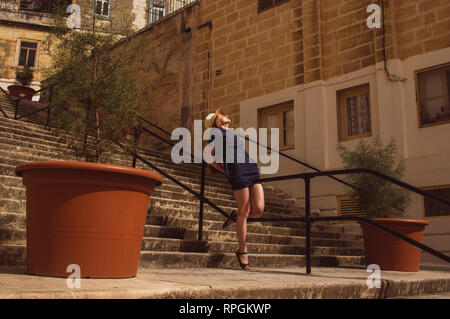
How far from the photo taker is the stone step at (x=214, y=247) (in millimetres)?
4402

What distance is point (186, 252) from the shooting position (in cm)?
458

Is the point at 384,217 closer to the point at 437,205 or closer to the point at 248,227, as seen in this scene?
the point at 248,227

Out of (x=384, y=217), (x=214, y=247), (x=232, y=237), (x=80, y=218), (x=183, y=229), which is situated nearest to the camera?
(x=80, y=218)

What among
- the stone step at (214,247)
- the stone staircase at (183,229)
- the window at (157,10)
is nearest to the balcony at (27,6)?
the window at (157,10)

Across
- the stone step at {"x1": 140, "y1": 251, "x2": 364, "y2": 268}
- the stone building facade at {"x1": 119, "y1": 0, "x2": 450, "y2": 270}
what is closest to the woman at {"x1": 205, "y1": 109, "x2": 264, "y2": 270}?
the stone step at {"x1": 140, "y1": 251, "x2": 364, "y2": 268}

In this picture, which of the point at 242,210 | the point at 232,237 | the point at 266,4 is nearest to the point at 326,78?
the point at 266,4

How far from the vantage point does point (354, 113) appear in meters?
9.19

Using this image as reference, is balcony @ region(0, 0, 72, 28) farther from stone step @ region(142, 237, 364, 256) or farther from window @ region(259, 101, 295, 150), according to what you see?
stone step @ region(142, 237, 364, 256)

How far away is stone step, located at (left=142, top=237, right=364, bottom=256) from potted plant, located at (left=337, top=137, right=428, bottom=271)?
32.2 inches

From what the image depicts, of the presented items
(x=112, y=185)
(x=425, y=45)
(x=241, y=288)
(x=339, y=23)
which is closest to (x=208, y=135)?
(x=112, y=185)

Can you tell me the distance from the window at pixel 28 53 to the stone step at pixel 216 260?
831 inches

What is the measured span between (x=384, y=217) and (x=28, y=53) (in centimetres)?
2160

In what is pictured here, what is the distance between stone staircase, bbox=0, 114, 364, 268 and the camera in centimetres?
401
